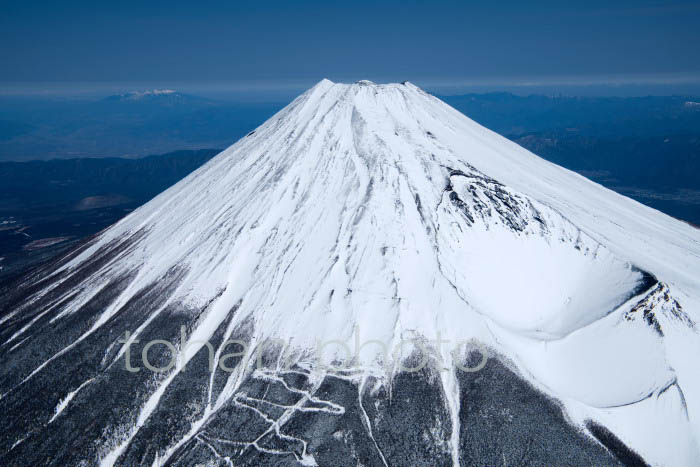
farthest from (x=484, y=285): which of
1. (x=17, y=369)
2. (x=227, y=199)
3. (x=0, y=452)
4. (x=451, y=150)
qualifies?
(x=17, y=369)

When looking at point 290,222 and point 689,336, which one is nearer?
point 689,336

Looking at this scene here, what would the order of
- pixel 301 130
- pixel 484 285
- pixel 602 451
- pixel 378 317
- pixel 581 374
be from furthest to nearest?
pixel 301 130 → pixel 484 285 → pixel 378 317 → pixel 581 374 → pixel 602 451

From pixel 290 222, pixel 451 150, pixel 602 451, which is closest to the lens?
pixel 602 451

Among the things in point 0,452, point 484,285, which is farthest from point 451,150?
point 0,452

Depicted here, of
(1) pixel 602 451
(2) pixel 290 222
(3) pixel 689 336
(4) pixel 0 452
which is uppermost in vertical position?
(2) pixel 290 222

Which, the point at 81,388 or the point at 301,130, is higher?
the point at 301,130

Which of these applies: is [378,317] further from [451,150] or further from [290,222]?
[451,150]
